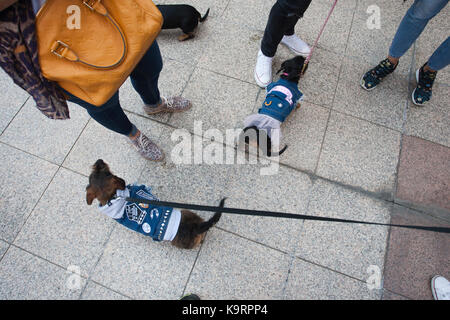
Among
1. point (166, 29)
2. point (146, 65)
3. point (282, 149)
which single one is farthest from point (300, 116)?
point (166, 29)

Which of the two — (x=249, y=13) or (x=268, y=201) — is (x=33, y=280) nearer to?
(x=268, y=201)

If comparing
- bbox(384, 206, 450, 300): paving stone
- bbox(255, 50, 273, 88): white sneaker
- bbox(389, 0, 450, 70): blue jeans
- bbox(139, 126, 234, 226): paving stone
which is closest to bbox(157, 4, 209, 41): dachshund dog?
A: bbox(255, 50, 273, 88): white sneaker

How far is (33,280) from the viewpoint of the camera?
2.21m

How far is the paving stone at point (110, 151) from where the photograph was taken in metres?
2.60

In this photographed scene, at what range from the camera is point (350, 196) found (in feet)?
8.37

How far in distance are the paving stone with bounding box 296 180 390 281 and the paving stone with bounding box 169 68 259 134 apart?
1.13 meters

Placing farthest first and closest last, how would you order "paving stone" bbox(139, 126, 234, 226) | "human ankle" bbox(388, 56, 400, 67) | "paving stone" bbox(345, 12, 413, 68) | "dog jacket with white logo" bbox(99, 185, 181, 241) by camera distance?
"paving stone" bbox(345, 12, 413, 68)
"human ankle" bbox(388, 56, 400, 67)
"paving stone" bbox(139, 126, 234, 226)
"dog jacket with white logo" bbox(99, 185, 181, 241)

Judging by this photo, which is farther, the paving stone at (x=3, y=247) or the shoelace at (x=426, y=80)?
the shoelace at (x=426, y=80)

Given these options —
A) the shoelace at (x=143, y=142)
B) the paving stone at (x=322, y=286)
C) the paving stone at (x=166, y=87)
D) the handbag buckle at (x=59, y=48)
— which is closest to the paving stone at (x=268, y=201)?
the paving stone at (x=322, y=286)

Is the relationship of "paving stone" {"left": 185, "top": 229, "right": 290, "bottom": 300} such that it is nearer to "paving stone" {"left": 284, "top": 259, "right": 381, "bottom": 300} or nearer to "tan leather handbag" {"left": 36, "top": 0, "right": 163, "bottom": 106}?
"paving stone" {"left": 284, "top": 259, "right": 381, "bottom": 300}

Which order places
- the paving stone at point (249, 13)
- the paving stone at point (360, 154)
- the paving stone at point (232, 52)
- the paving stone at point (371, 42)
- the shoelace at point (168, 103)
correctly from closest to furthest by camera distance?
1. the paving stone at point (360, 154)
2. the shoelace at point (168, 103)
3. the paving stone at point (232, 52)
4. the paving stone at point (371, 42)
5. the paving stone at point (249, 13)

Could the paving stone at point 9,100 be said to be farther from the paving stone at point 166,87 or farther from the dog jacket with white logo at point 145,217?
the dog jacket with white logo at point 145,217

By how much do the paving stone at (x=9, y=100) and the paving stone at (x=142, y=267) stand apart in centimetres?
176

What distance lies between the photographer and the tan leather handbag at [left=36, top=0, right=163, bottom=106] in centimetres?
127
